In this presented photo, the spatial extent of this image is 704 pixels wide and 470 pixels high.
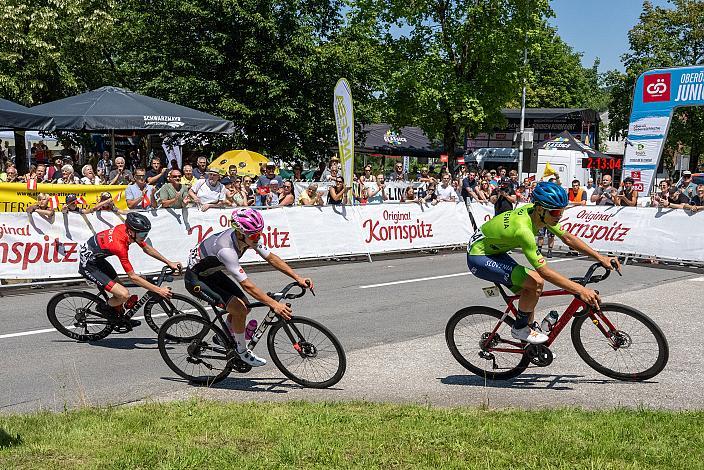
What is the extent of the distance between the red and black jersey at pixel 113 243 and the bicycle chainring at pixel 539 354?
171 inches

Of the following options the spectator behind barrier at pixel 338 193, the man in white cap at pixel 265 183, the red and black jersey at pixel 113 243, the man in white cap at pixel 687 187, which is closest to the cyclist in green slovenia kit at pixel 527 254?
the red and black jersey at pixel 113 243

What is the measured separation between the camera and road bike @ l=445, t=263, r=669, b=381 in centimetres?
712

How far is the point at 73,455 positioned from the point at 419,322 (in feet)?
19.9

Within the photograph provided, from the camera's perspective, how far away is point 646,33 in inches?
1982

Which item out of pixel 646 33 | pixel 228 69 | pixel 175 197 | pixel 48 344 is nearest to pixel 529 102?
pixel 646 33

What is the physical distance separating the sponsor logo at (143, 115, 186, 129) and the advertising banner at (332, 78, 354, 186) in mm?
3652

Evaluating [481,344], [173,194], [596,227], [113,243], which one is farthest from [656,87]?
[113,243]

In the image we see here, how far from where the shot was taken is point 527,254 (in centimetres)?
690

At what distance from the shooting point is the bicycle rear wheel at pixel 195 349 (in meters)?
7.47

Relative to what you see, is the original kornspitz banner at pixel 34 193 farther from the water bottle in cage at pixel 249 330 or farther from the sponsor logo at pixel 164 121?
the water bottle in cage at pixel 249 330

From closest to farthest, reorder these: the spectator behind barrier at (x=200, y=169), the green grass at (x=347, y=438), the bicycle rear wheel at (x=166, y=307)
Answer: the green grass at (x=347, y=438) → the bicycle rear wheel at (x=166, y=307) → the spectator behind barrier at (x=200, y=169)

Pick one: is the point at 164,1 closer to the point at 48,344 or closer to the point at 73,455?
the point at 48,344

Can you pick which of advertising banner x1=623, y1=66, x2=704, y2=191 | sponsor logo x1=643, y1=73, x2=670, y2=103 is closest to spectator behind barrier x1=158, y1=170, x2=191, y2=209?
advertising banner x1=623, y1=66, x2=704, y2=191

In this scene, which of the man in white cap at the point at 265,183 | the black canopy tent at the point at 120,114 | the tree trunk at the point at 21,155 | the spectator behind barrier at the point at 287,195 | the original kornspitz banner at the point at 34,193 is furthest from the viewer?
the tree trunk at the point at 21,155
